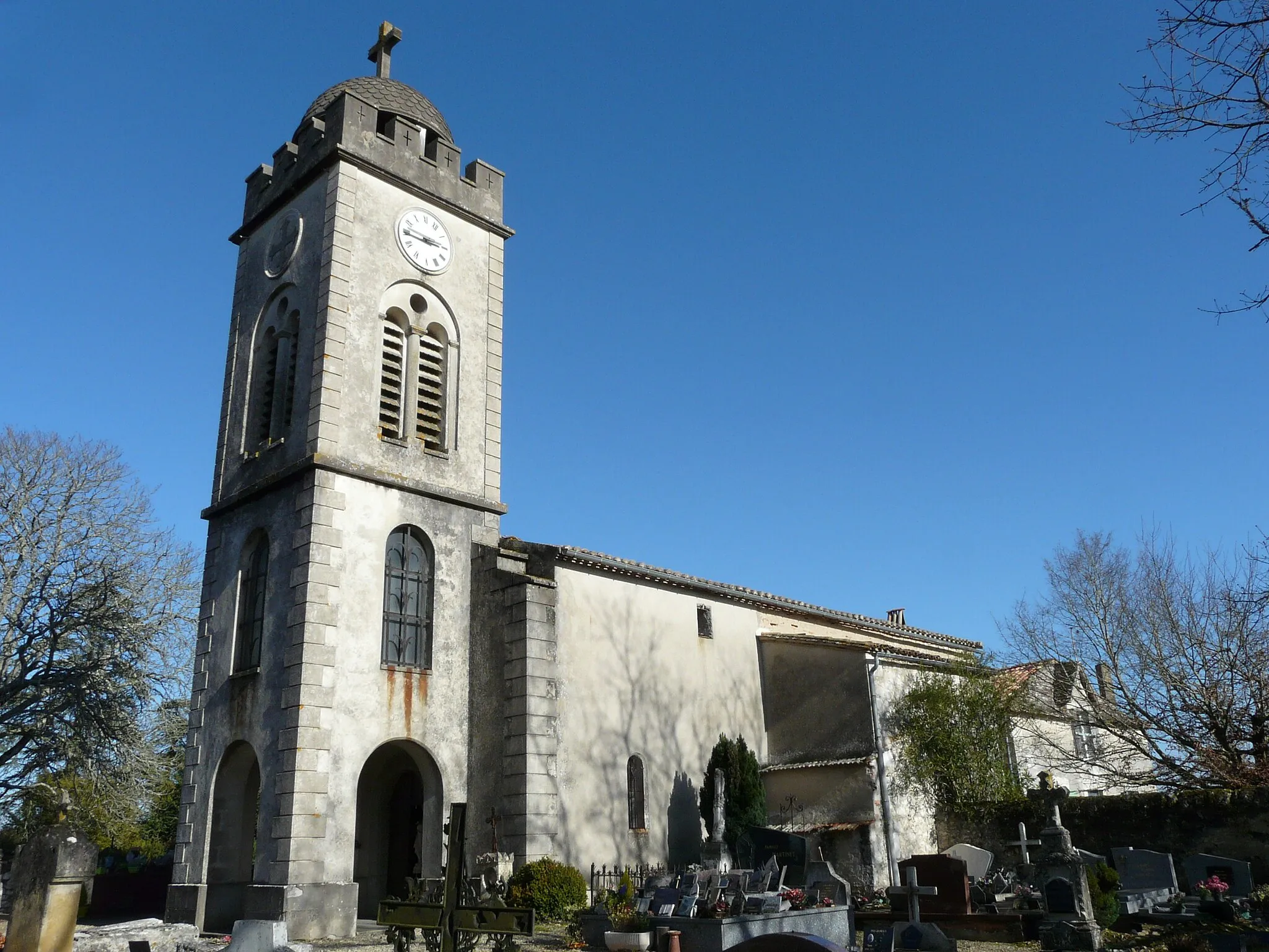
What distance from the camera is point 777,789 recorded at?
73.4 ft

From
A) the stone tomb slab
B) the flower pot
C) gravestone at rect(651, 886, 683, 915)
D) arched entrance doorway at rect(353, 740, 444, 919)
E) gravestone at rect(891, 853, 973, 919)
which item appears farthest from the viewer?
arched entrance doorway at rect(353, 740, 444, 919)

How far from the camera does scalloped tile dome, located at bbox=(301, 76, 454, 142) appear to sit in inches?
842

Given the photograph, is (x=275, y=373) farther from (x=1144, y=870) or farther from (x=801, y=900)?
(x=1144, y=870)

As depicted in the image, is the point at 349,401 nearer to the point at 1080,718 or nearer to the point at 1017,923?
the point at 1017,923

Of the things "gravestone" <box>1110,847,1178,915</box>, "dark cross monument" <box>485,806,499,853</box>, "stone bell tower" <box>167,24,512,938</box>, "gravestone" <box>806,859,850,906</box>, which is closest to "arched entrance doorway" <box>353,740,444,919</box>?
Result: "stone bell tower" <box>167,24,512,938</box>

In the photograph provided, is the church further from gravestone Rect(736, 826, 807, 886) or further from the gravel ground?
gravestone Rect(736, 826, 807, 886)

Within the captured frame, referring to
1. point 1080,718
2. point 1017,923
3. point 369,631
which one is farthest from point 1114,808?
point 369,631

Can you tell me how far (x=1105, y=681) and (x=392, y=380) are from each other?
18472mm

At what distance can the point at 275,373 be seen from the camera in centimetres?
2039

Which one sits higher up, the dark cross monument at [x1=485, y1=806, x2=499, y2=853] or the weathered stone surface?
the dark cross monument at [x1=485, y1=806, x2=499, y2=853]

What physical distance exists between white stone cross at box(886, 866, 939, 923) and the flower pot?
4.06m

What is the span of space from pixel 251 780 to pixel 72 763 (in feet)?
29.5

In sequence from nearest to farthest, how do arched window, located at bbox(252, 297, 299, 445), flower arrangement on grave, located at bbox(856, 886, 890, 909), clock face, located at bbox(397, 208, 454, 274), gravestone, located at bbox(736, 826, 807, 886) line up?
1. flower arrangement on grave, located at bbox(856, 886, 890, 909)
2. gravestone, located at bbox(736, 826, 807, 886)
3. arched window, located at bbox(252, 297, 299, 445)
4. clock face, located at bbox(397, 208, 454, 274)

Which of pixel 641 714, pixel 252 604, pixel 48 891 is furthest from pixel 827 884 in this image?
pixel 252 604
